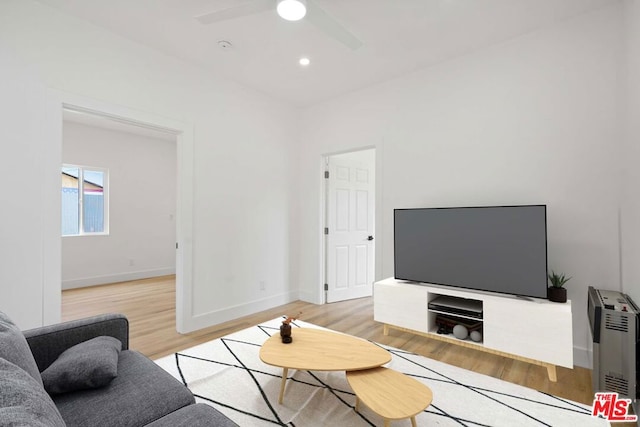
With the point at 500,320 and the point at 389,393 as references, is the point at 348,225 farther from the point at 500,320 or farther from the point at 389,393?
the point at 389,393

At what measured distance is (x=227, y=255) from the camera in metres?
3.76

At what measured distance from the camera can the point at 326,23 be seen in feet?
6.91

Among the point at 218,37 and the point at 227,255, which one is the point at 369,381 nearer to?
the point at 227,255

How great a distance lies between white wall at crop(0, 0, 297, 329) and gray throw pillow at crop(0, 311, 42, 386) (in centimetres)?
148

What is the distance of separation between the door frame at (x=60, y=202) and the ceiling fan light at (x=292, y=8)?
1815 millimetres

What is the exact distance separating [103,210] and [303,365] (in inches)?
230

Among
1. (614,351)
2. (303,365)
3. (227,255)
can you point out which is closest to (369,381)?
(303,365)

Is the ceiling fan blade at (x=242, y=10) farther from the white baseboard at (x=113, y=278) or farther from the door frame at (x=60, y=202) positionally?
the white baseboard at (x=113, y=278)

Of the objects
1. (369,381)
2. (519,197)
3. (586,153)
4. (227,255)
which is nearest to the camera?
(369,381)

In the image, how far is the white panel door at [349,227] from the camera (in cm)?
451

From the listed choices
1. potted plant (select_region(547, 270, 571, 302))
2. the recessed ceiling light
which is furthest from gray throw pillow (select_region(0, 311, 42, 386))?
potted plant (select_region(547, 270, 571, 302))

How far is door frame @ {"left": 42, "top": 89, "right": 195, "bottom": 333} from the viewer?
2506mm

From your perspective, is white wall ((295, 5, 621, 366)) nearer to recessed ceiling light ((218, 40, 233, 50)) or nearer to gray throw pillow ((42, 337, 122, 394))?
recessed ceiling light ((218, 40, 233, 50))

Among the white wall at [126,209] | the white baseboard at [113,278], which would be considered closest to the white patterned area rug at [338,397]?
the white baseboard at [113,278]
